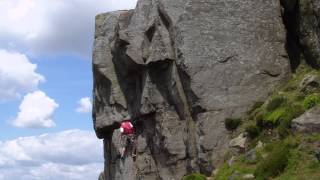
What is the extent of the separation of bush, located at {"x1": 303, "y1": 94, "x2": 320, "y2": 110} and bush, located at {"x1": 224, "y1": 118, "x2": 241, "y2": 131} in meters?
6.22

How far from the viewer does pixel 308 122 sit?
28.3 meters

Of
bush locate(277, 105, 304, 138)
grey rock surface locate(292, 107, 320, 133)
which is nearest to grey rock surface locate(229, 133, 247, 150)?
bush locate(277, 105, 304, 138)

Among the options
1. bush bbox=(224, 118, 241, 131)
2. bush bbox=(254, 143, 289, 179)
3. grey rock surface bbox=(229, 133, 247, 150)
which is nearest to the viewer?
bush bbox=(254, 143, 289, 179)

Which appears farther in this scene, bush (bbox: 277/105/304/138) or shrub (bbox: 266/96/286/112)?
shrub (bbox: 266/96/286/112)

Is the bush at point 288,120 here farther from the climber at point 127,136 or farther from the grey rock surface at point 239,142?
the climber at point 127,136

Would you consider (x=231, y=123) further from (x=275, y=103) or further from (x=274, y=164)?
(x=274, y=164)

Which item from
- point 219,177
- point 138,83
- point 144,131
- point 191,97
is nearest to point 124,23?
point 138,83

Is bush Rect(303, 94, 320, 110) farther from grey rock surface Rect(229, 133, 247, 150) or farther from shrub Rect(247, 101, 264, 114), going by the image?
shrub Rect(247, 101, 264, 114)

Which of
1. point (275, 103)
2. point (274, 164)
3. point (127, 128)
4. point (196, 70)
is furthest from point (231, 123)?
point (127, 128)

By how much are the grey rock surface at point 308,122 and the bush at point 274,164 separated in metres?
1.49

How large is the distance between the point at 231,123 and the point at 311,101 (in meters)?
7.08

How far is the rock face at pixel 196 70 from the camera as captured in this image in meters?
37.9

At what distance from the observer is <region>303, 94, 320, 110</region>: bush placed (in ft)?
99.2

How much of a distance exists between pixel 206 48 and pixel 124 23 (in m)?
11.5
